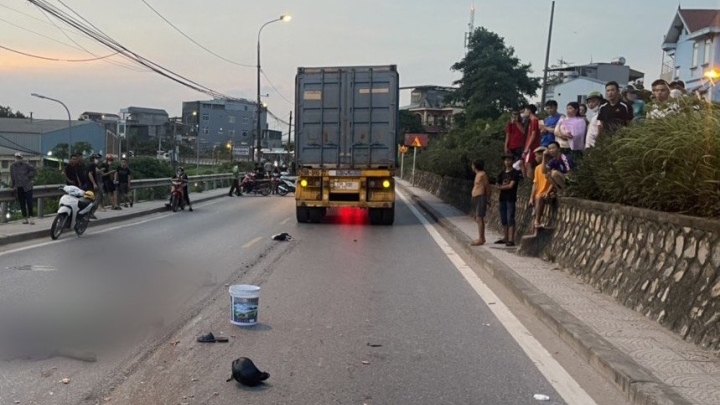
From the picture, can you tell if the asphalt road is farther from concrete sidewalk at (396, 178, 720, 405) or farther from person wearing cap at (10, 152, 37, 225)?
person wearing cap at (10, 152, 37, 225)

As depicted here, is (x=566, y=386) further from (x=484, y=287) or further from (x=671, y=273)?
(x=484, y=287)

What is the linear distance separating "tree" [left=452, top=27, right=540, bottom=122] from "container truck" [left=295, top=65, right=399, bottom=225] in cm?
3596

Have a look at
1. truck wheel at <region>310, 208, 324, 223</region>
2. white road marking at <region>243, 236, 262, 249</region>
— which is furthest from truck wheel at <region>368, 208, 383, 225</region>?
white road marking at <region>243, 236, 262, 249</region>

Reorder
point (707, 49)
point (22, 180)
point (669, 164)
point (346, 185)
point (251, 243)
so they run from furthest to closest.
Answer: point (707, 49)
point (346, 185)
point (22, 180)
point (251, 243)
point (669, 164)

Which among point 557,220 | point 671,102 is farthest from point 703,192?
point 557,220

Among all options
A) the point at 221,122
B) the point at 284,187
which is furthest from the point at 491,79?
the point at 221,122

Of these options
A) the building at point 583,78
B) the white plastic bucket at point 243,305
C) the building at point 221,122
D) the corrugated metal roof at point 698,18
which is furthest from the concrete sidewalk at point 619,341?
the building at point 221,122

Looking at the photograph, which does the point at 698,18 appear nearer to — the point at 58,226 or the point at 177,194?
the point at 177,194

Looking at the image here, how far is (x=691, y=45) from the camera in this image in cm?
4653

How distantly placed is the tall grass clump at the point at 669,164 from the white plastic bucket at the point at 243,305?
4.55 m

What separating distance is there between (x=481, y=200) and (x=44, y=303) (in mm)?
8036

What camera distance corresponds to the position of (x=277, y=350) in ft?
19.9

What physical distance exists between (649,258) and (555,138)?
19.7 ft

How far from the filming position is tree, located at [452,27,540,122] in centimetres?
5416
